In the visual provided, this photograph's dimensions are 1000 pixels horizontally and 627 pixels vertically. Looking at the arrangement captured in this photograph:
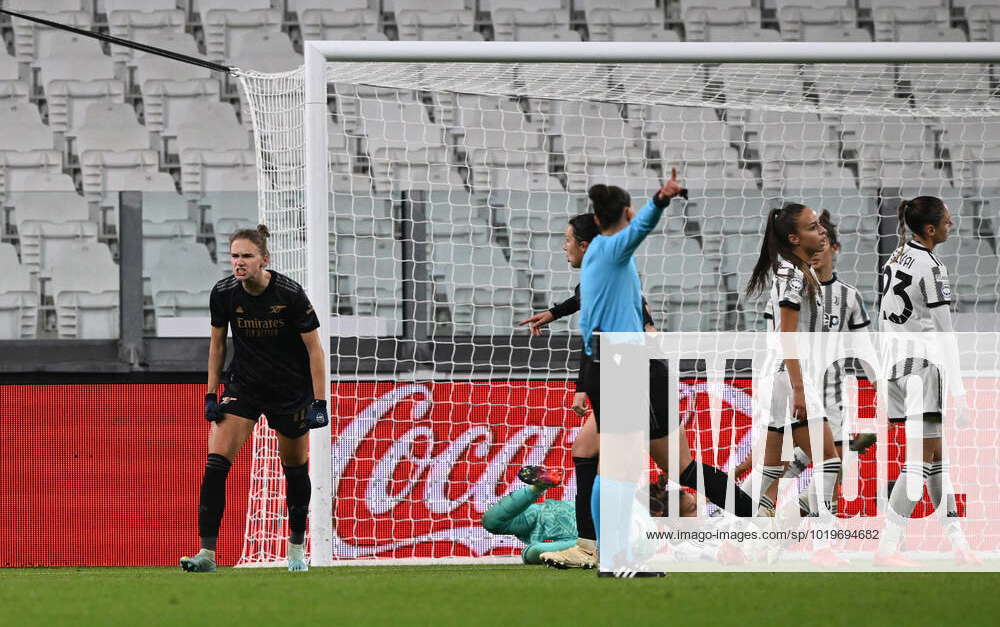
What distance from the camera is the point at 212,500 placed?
5391 mm

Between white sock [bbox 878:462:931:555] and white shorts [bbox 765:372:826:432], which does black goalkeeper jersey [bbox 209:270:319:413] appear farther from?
white sock [bbox 878:462:931:555]

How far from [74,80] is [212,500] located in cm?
732

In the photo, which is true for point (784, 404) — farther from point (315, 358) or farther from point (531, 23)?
point (531, 23)

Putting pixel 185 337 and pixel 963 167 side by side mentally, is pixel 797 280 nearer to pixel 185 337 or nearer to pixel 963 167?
pixel 185 337

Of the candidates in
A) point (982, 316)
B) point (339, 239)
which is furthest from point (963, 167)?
point (339, 239)

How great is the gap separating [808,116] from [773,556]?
5.70 m

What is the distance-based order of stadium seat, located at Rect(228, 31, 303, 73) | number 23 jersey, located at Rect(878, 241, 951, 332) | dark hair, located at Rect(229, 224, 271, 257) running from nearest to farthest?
1. number 23 jersey, located at Rect(878, 241, 951, 332)
2. dark hair, located at Rect(229, 224, 271, 257)
3. stadium seat, located at Rect(228, 31, 303, 73)

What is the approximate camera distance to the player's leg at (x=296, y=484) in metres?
5.54

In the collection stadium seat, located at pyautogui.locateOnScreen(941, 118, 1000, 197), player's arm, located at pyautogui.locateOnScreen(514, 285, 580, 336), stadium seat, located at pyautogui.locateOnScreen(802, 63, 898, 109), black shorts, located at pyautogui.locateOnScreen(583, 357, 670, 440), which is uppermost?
stadium seat, located at pyautogui.locateOnScreen(802, 63, 898, 109)

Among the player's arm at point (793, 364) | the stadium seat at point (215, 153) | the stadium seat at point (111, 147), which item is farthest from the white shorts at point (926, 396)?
the stadium seat at point (111, 147)

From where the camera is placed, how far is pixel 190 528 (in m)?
7.45

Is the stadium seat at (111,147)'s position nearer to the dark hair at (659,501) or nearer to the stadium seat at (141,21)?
the stadium seat at (141,21)

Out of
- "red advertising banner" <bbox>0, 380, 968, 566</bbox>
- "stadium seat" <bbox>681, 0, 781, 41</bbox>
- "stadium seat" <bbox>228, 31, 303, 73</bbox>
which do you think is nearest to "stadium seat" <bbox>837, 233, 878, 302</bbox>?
"red advertising banner" <bbox>0, 380, 968, 566</bbox>

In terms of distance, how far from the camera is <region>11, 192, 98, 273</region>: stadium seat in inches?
353
